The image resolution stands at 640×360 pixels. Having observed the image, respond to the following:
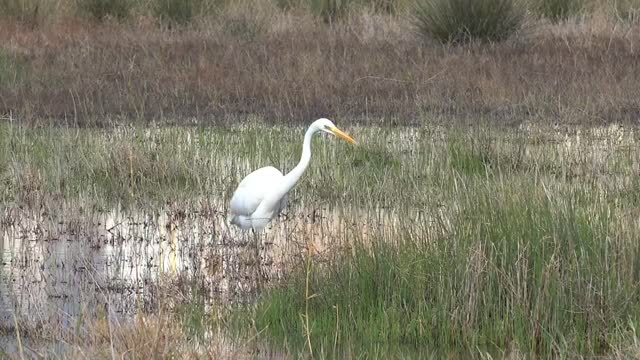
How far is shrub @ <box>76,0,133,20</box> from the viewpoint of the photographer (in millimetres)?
18406

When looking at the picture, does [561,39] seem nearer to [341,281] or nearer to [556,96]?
[556,96]

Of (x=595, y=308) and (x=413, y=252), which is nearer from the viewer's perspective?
(x=595, y=308)

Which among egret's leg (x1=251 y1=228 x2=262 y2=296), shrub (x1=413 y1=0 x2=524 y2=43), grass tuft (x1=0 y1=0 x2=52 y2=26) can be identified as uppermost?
grass tuft (x1=0 y1=0 x2=52 y2=26)

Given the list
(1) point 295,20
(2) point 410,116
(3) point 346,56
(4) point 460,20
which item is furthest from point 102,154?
(1) point 295,20

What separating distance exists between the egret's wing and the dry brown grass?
11.2 ft

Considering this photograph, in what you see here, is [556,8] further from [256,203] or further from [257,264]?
[257,264]

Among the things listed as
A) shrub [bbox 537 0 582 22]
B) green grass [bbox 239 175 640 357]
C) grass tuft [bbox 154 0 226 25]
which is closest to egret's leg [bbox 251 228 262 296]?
green grass [bbox 239 175 640 357]

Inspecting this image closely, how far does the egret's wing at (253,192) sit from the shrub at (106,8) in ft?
38.1

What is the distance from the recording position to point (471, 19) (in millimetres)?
14984

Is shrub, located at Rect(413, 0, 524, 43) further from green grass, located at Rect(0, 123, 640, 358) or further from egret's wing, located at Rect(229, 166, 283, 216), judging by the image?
green grass, located at Rect(0, 123, 640, 358)

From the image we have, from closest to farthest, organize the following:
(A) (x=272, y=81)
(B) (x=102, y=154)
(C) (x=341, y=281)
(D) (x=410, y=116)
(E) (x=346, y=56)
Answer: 1. (C) (x=341, y=281)
2. (B) (x=102, y=154)
3. (D) (x=410, y=116)
4. (A) (x=272, y=81)
5. (E) (x=346, y=56)

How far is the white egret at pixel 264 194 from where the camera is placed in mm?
7027

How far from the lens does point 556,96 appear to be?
12.1 metres

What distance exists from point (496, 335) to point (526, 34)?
11.1 m
